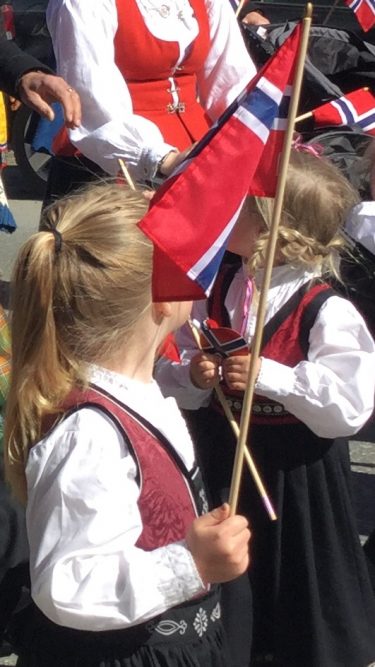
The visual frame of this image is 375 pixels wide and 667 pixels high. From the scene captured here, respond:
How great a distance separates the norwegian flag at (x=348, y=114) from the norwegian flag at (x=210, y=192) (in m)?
2.15

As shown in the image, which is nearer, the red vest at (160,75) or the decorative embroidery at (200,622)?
the decorative embroidery at (200,622)

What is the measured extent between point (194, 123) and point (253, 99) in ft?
4.29

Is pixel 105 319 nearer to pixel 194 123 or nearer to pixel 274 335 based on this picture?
pixel 274 335

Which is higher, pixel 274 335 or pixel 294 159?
pixel 294 159

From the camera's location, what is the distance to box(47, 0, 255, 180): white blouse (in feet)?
9.57

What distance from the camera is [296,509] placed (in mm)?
2582

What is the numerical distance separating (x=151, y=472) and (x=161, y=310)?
0.85ft

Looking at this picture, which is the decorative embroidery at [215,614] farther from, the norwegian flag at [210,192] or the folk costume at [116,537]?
the norwegian flag at [210,192]

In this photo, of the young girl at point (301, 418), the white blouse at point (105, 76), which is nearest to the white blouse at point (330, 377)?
the young girl at point (301, 418)

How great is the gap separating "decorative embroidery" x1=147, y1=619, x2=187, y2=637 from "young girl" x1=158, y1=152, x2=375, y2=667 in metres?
0.56

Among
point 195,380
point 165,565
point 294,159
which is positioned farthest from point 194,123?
point 165,565

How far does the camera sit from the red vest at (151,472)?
1903 mm

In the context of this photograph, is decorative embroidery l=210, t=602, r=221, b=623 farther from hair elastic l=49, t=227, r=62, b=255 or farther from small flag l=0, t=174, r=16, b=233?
small flag l=0, t=174, r=16, b=233

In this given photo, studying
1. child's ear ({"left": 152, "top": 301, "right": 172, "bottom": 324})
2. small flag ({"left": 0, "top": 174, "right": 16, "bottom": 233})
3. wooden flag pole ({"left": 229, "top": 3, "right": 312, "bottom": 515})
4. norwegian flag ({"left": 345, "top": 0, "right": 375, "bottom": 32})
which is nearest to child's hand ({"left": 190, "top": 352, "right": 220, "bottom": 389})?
child's ear ({"left": 152, "top": 301, "right": 172, "bottom": 324})
